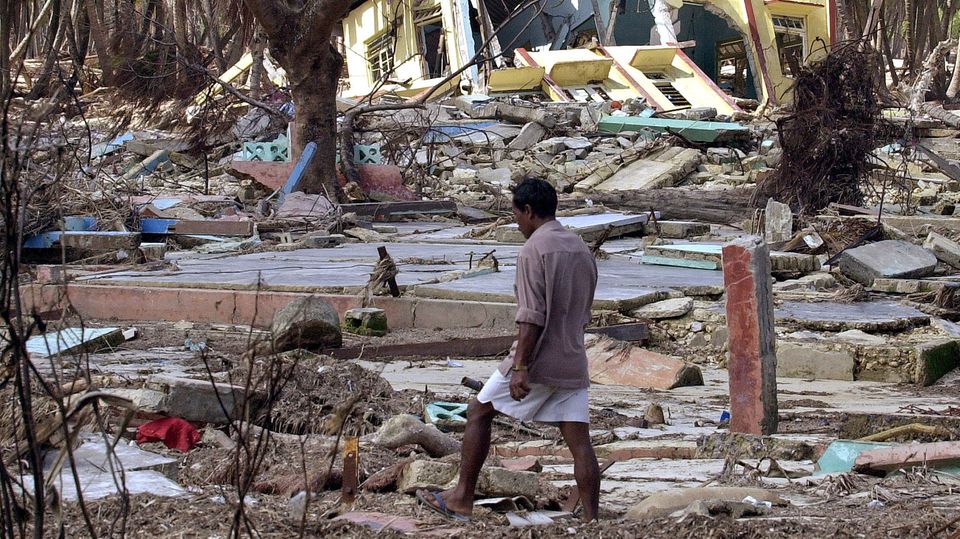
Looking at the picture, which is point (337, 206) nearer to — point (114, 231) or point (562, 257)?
point (114, 231)

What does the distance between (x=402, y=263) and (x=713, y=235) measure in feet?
12.9

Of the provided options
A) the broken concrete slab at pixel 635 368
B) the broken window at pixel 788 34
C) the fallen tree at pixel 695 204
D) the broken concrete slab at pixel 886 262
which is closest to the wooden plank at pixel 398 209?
the fallen tree at pixel 695 204

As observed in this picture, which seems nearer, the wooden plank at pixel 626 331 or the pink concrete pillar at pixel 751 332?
the pink concrete pillar at pixel 751 332

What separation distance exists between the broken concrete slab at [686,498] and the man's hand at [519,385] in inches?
21.3

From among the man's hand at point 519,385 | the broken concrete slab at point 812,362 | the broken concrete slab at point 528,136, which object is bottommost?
the broken concrete slab at point 812,362

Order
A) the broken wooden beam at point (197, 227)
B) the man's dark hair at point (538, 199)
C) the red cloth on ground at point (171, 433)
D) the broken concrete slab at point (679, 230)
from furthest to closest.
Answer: the broken concrete slab at point (679, 230) < the broken wooden beam at point (197, 227) < the red cloth on ground at point (171, 433) < the man's dark hair at point (538, 199)

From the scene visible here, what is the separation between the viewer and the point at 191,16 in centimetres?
2936

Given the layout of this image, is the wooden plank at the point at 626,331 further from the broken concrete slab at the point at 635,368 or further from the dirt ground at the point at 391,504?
the dirt ground at the point at 391,504

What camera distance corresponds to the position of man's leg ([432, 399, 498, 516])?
3.72 metres

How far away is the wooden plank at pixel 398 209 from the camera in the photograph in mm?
14948

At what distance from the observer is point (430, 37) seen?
32031mm

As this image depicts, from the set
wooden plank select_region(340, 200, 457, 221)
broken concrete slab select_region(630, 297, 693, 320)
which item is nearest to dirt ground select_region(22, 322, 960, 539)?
broken concrete slab select_region(630, 297, 693, 320)

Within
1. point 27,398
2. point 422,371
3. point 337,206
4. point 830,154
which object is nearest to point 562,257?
point 27,398

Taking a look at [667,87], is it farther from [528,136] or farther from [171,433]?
[171,433]
